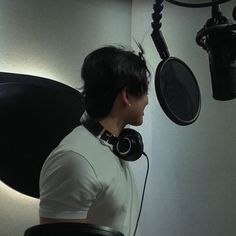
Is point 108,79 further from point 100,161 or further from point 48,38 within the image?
point 48,38

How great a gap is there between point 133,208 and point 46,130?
574mm

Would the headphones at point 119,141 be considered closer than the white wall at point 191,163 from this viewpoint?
Yes

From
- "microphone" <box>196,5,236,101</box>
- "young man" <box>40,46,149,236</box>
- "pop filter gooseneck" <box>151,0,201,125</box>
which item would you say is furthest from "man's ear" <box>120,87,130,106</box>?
"microphone" <box>196,5,236,101</box>

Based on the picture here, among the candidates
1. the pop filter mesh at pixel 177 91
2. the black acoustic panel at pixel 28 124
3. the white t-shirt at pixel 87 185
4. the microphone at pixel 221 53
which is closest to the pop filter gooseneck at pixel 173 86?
the pop filter mesh at pixel 177 91

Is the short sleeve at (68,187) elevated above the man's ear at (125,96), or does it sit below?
below

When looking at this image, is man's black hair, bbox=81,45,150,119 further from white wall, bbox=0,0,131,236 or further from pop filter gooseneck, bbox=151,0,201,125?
white wall, bbox=0,0,131,236

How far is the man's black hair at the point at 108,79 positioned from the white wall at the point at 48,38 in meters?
0.44

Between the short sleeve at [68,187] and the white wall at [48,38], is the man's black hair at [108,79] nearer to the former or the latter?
the short sleeve at [68,187]

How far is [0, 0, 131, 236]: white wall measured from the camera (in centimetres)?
142

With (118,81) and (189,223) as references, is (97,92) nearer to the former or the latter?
(118,81)

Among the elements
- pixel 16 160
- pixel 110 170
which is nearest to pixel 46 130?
pixel 16 160

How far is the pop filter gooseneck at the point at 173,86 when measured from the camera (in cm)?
101

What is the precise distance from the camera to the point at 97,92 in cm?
113

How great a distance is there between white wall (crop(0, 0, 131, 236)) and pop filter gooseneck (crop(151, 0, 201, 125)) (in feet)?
2.08
